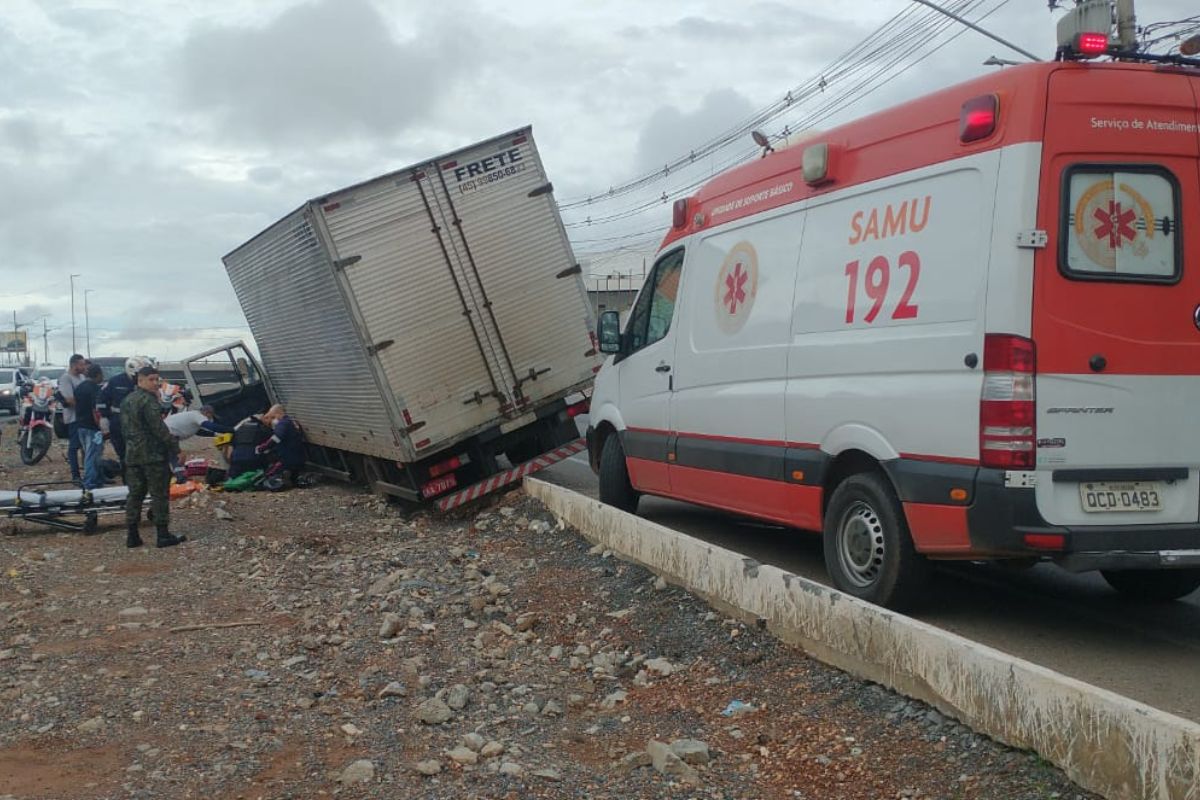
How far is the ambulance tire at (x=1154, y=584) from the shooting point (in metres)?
5.88

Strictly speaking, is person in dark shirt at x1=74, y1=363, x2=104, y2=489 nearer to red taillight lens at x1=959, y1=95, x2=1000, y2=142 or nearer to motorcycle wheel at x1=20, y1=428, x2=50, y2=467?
motorcycle wheel at x1=20, y1=428, x2=50, y2=467

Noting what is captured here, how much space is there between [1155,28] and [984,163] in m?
14.6

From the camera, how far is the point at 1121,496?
4.88 metres

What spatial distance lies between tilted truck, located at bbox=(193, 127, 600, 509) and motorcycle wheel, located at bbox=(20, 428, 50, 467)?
9264 millimetres

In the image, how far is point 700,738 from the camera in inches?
192

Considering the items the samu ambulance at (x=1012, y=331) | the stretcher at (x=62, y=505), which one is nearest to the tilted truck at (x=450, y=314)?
the stretcher at (x=62, y=505)

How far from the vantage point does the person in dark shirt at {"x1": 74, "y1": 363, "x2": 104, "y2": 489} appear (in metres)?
13.9

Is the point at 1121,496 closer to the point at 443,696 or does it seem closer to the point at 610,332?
the point at 443,696

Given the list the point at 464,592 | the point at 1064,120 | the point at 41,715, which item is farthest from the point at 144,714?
the point at 1064,120

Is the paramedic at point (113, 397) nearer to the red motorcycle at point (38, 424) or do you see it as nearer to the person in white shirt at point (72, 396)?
the person in white shirt at point (72, 396)

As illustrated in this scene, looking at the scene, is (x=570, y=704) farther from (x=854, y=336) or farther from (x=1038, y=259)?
(x=1038, y=259)

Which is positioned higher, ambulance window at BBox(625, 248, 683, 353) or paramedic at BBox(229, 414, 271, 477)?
ambulance window at BBox(625, 248, 683, 353)

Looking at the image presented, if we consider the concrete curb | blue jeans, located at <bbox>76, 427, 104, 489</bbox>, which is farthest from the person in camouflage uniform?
the concrete curb

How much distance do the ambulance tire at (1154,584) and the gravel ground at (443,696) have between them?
2.03 m
